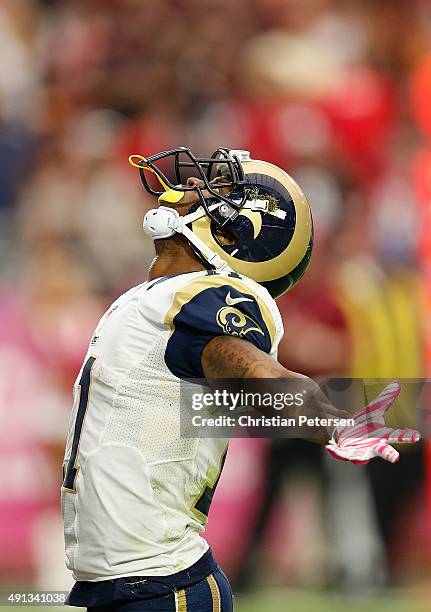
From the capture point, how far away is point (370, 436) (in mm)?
2463

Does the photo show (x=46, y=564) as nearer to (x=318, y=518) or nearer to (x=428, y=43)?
(x=318, y=518)

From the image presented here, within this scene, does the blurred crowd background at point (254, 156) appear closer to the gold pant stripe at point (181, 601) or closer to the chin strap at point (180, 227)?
the chin strap at point (180, 227)

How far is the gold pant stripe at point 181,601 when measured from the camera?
108 inches

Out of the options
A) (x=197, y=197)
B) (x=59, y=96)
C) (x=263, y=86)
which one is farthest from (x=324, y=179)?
(x=197, y=197)

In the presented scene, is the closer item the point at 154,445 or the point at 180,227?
the point at 154,445

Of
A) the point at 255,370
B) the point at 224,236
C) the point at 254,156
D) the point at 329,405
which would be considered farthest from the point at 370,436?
the point at 254,156

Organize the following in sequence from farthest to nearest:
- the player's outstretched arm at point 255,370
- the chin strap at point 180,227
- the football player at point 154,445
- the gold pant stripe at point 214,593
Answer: the chin strap at point 180,227
the gold pant stripe at point 214,593
the football player at point 154,445
the player's outstretched arm at point 255,370

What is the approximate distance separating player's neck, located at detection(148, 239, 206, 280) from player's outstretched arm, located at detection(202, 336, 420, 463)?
383mm

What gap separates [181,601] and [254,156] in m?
4.31

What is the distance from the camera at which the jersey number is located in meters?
2.82

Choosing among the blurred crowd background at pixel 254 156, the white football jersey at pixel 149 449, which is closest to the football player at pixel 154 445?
the white football jersey at pixel 149 449

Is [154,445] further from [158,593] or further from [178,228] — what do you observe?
[178,228]

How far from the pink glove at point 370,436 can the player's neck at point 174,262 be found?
637 millimetres

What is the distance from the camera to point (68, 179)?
7.12 metres
